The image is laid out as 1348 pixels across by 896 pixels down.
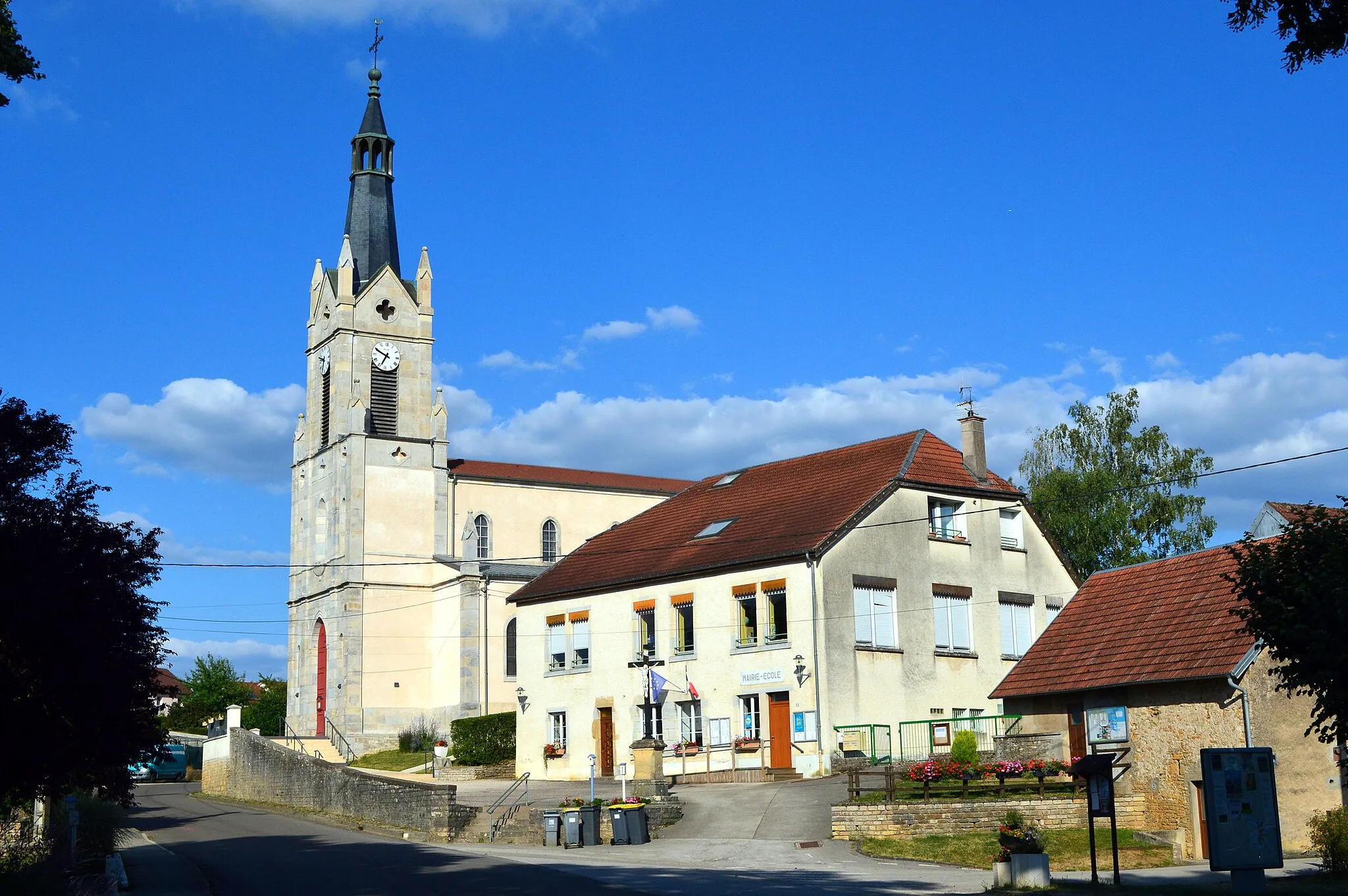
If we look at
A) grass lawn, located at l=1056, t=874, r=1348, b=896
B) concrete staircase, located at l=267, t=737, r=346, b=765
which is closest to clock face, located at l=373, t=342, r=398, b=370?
concrete staircase, located at l=267, t=737, r=346, b=765

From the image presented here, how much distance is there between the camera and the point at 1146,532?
2036 inches

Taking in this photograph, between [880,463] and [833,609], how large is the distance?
6.11 metres

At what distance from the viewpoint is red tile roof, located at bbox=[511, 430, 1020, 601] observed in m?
39.7

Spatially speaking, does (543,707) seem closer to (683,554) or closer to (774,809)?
(683,554)

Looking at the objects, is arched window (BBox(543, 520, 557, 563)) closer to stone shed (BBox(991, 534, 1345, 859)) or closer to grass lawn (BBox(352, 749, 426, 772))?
grass lawn (BBox(352, 749, 426, 772))

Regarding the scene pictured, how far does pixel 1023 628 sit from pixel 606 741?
Result: 13.0 meters

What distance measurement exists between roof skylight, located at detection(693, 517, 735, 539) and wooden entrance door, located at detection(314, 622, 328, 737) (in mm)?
22751

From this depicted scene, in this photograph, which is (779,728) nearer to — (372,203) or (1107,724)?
(1107,724)

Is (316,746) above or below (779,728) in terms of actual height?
below

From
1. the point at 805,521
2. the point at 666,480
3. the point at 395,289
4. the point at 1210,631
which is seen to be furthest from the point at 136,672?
the point at 666,480

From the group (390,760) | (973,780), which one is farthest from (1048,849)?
(390,760)

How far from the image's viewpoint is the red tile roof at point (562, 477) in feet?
207

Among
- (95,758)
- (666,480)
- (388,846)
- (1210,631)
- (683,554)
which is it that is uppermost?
(666,480)

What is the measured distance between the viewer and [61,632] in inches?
648
